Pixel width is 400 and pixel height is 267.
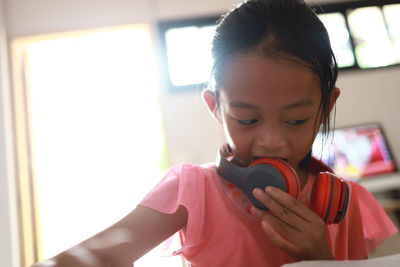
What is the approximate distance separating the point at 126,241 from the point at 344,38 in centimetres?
248

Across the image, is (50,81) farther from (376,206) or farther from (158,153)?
(376,206)

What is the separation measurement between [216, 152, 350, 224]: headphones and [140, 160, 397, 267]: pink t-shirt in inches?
2.9

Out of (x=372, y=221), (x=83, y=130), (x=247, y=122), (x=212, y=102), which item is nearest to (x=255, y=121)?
(x=247, y=122)

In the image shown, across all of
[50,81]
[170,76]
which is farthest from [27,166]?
[170,76]

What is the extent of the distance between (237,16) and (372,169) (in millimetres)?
2045

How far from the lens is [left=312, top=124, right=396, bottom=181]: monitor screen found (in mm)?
2064

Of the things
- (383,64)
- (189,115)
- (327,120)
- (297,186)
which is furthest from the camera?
(383,64)

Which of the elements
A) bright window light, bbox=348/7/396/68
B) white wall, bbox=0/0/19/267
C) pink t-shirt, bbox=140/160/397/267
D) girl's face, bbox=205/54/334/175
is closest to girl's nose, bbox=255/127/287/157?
girl's face, bbox=205/54/334/175

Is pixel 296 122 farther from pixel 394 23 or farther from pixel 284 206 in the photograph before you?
pixel 394 23

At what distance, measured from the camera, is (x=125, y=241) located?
0.40m

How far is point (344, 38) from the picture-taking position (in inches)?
92.8

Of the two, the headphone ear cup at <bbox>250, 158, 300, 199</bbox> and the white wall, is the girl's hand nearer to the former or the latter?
the headphone ear cup at <bbox>250, 158, 300, 199</bbox>

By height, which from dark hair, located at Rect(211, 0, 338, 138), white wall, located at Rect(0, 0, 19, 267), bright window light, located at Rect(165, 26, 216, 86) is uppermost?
bright window light, located at Rect(165, 26, 216, 86)

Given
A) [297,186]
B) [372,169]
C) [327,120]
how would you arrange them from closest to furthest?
[297,186]
[327,120]
[372,169]
